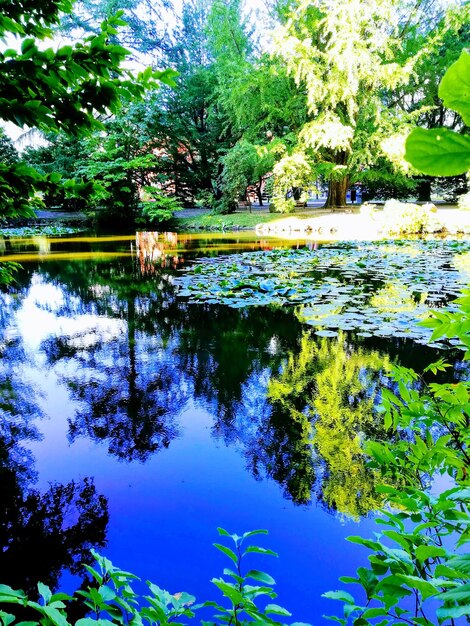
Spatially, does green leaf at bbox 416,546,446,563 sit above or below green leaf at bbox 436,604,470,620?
below

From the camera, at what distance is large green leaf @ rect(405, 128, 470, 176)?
33 cm

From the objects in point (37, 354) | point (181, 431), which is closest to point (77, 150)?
point (37, 354)

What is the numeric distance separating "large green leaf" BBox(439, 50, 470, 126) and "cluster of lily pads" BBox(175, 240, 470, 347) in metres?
3.54

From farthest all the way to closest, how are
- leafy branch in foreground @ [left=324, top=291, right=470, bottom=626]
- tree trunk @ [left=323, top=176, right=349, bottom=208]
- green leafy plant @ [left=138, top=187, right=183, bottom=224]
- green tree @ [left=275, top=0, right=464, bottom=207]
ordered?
green leafy plant @ [left=138, top=187, right=183, bottom=224]
tree trunk @ [left=323, top=176, right=349, bottom=208]
green tree @ [left=275, top=0, right=464, bottom=207]
leafy branch in foreground @ [left=324, top=291, right=470, bottom=626]

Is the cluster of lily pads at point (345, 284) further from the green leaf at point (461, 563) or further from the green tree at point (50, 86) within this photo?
the green leaf at point (461, 563)

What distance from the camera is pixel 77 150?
2159cm

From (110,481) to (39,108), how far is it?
5.54 ft

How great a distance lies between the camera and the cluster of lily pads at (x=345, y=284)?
4.26 metres

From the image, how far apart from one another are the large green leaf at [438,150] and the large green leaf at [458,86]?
24mm

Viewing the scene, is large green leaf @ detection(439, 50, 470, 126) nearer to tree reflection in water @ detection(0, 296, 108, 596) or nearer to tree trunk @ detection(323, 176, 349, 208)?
tree reflection in water @ detection(0, 296, 108, 596)

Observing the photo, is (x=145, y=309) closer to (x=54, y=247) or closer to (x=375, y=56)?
(x=54, y=247)

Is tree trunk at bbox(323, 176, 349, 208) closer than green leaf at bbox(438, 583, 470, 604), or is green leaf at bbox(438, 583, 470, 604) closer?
green leaf at bbox(438, 583, 470, 604)

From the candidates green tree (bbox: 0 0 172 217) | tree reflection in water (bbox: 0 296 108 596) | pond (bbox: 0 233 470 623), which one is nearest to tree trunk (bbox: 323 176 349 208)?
pond (bbox: 0 233 470 623)

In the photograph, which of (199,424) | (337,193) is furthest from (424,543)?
(337,193)
